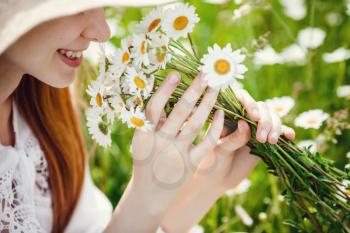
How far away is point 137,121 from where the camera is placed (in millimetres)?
950

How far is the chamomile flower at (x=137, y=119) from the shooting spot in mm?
934

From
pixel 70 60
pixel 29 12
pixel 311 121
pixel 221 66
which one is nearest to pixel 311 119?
pixel 311 121

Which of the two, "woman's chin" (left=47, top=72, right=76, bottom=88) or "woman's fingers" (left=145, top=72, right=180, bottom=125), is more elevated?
"woman's fingers" (left=145, top=72, right=180, bottom=125)

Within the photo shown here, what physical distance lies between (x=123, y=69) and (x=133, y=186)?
10.3 inches

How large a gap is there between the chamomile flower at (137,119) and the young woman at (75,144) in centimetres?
3

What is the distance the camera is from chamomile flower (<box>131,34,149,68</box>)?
0.93 m

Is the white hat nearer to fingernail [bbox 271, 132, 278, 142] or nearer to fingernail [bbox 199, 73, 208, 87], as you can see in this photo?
fingernail [bbox 199, 73, 208, 87]

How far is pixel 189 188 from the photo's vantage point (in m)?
1.27

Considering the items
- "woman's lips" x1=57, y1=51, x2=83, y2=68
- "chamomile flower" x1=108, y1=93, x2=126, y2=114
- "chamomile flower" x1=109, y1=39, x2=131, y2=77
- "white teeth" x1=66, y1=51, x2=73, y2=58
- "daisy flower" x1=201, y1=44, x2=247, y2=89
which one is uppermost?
"daisy flower" x1=201, y1=44, x2=247, y2=89

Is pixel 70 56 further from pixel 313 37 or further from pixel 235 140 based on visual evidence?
pixel 313 37

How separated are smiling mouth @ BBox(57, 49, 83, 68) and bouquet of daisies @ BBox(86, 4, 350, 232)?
62mm

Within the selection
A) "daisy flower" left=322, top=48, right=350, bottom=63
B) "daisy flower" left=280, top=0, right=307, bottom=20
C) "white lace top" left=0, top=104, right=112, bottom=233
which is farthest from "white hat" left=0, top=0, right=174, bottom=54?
"daisy flower" left=280, top=0, right=307, bottom=20

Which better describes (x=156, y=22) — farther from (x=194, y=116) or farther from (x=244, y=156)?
(x=244, y=156)

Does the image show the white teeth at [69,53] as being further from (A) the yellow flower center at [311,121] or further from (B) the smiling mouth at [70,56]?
(A) the yellow flower center at [311,121]
